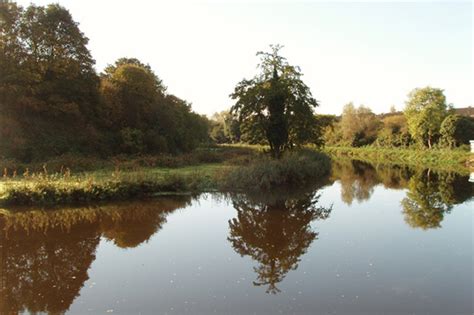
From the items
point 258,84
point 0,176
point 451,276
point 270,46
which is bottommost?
point 451,276

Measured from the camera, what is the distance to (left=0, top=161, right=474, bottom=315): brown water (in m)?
6.40

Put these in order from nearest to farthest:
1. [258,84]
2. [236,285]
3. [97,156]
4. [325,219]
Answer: [236,285]
[325,219]
[258,84]
[97,156]

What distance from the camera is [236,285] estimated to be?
23.4 ft

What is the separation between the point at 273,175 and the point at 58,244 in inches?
458

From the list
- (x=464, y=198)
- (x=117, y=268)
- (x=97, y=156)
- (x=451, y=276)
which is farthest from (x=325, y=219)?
(x=97, y=156)

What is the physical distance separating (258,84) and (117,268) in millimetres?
17883

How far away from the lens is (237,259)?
8648mm

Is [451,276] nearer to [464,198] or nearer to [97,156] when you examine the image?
[464,198]

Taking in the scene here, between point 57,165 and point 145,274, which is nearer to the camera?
point 145,274

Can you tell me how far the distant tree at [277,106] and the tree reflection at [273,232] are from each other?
8070 mm

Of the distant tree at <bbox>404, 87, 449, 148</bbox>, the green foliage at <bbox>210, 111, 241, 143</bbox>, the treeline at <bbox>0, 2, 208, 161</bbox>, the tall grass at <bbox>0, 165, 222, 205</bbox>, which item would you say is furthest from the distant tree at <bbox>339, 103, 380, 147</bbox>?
the tall grass at <bbox>0, 165, 222, 205</bbox>

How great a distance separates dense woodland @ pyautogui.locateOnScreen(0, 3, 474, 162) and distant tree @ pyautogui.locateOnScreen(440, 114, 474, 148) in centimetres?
2083

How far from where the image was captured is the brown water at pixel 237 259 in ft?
21.0

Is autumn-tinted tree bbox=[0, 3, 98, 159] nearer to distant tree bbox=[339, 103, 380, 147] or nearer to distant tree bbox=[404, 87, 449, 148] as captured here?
distant tree bbox=[404, 87, 449, 148]
